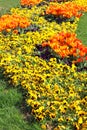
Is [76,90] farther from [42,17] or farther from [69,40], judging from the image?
[42,17]

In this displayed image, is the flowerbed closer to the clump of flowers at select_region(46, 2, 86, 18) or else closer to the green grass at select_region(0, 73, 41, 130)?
the green grass at select_region(0, 73, 41, 130)

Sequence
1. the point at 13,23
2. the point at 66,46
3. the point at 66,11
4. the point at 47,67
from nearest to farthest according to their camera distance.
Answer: the point at 47,67
the point at 66,46
the point at 13,23
the point at 66,11

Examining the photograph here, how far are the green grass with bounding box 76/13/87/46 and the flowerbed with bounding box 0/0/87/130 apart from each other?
25 centimetres

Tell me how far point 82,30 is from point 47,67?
4136 mm

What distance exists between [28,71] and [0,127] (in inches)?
81.9

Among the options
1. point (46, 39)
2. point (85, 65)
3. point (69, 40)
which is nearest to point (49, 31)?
point (46, 39)

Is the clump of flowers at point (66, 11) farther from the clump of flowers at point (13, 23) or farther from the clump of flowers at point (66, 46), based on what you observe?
the clump of flowers at point (66, 46)

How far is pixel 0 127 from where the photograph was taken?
7.99 m

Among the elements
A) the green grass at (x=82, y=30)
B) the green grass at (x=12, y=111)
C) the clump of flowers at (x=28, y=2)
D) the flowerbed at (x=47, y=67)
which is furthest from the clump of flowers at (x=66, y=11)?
the green grass at (x=12, y=111)

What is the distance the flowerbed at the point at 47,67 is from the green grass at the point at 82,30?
25cm

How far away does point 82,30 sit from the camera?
13531 mm

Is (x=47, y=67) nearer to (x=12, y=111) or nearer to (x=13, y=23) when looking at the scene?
(x=12, y=111)

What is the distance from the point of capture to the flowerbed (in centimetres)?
806

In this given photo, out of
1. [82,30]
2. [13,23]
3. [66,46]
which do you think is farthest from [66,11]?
[66,46]
